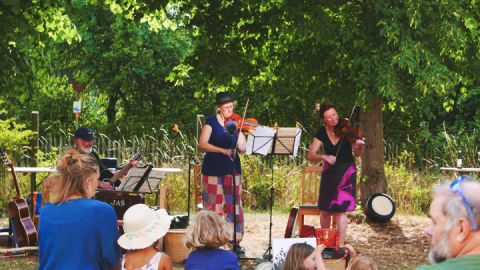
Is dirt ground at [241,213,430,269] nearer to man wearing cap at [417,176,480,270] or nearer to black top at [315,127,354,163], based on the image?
black top at [315,127,354,163]

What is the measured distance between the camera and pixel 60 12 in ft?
36.4

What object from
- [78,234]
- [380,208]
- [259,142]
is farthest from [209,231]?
[380,208]

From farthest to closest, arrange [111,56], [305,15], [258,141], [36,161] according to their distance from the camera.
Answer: [111,56] → [36,161] → [305,15] → [258,141]

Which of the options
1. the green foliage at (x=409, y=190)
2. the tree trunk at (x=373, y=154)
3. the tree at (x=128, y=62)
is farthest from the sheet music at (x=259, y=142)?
the tree at (x=128, y=62)

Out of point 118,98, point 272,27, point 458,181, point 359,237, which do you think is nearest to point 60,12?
point 272,27

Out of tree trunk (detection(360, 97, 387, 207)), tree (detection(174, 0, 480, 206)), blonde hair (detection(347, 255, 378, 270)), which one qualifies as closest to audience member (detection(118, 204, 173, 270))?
blonde hair (detection(347, 255, 378, 270))

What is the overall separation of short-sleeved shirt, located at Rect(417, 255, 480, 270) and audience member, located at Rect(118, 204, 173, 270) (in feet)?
7.42

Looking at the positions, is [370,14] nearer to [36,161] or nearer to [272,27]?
[272,27]

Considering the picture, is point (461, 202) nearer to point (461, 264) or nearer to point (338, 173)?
point (461, 264)

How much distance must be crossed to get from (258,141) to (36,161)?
787 cm

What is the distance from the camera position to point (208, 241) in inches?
201

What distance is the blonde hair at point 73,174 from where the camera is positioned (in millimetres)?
4344

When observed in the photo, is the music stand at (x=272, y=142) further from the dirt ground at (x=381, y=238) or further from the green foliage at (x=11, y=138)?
the green foliage at (x=11, y=138)

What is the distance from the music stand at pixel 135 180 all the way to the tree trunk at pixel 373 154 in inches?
171
